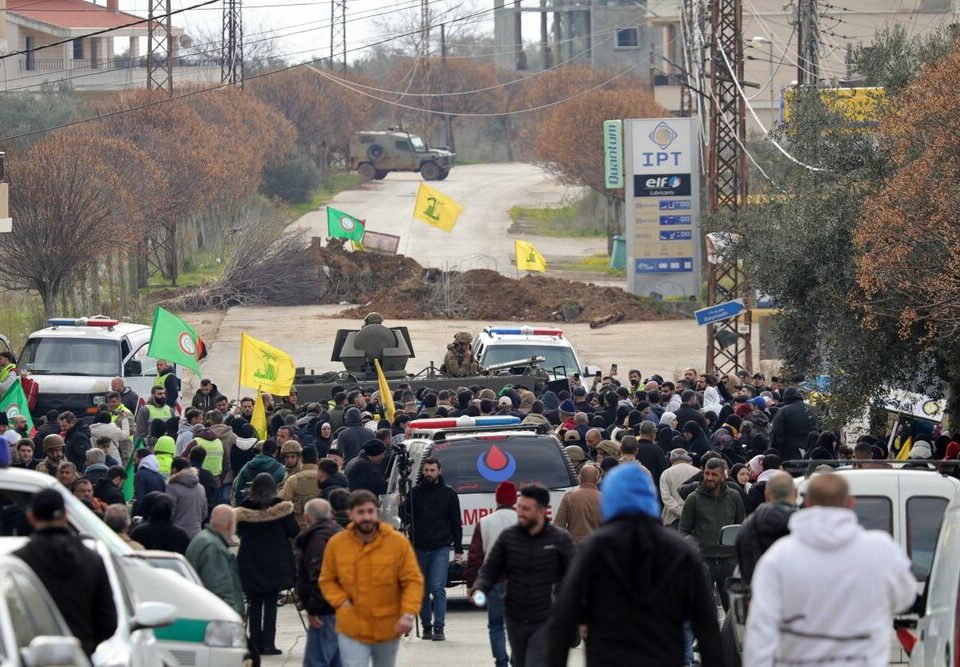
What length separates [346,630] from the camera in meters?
8.88

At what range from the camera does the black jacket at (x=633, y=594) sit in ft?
20.8

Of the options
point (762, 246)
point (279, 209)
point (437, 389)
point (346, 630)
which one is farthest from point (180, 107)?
point (346, 630)

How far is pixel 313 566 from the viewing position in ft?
33.0

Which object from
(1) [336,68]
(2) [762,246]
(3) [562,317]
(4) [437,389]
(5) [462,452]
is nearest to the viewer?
(5) [462,452]

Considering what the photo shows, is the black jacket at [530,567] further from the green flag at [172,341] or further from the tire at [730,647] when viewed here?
the green flag at [172,341]

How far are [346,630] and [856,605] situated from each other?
139 inches

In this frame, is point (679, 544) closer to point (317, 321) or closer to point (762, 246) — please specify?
point (762, 246)

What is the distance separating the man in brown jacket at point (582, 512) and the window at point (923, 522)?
297cm

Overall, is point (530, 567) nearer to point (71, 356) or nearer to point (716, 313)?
point (71, 356)

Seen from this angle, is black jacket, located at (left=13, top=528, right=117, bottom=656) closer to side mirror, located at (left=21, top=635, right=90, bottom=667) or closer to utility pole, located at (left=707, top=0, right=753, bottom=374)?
side mirror, located at (left=21, top=635, right=90, bottom=667)

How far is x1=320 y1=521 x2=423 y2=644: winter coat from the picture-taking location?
28.8ft

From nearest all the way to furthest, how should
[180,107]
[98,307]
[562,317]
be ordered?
[98,307]
[562,317]
[180,107]

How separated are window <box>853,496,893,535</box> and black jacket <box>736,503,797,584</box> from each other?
585 mm

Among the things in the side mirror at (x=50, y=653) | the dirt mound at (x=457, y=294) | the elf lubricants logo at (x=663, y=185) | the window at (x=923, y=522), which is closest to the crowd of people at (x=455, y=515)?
the window at (x=923, y=522)
